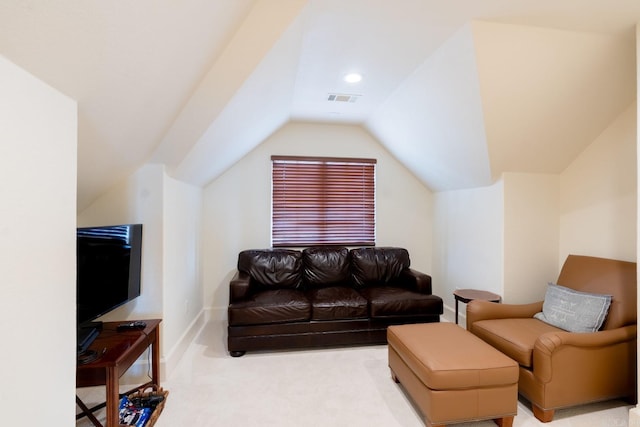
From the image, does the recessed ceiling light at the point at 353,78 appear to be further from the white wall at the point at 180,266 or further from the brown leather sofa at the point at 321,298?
the brown leather sofa at the point at 321,298

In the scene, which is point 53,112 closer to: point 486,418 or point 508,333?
point 486,418

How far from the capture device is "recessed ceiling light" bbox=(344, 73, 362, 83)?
264 centimetres

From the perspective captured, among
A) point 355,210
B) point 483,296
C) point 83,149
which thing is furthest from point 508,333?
point 83,149

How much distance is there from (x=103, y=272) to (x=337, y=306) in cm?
198

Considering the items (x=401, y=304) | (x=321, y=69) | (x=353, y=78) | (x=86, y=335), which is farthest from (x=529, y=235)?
(x=86, y=335)

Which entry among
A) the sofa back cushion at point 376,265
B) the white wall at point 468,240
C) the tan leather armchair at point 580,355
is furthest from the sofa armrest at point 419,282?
the tan leather armchair at point 580,355

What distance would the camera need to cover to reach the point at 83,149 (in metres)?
1.65

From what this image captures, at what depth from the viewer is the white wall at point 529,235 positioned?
3.01 m

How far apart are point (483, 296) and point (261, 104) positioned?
2787mm

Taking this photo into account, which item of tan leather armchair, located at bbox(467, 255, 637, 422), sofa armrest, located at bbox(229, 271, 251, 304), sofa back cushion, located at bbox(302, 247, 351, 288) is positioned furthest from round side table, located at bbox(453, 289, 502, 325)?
sofa armrest, located at bbox(229, 271, 251, 304)

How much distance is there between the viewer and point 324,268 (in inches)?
145

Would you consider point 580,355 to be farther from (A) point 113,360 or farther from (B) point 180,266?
(B) point 180,266

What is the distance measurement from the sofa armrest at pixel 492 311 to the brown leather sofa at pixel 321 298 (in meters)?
0.59

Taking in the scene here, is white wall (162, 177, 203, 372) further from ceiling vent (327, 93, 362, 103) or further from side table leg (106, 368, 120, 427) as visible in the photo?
ceiling vent (327, 93, 362, 103)
